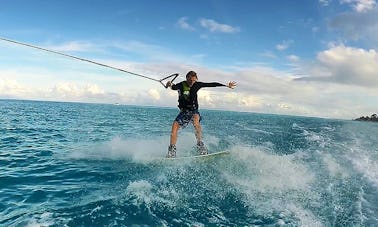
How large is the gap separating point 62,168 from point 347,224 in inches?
429

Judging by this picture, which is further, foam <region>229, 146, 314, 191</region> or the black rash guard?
the black rash guard

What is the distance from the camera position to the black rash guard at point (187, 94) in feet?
46.7

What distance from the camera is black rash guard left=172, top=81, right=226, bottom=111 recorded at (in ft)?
46.7

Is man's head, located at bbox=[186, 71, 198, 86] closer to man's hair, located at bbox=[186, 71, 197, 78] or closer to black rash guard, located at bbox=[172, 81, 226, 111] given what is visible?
man's hair, located at bbox=[186, 71, 197, 78]

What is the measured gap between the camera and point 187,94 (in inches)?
567

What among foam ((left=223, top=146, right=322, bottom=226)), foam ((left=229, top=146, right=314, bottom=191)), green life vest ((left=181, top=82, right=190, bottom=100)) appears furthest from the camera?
green life vest ((left=181, top=82, right=190, bottom=100))

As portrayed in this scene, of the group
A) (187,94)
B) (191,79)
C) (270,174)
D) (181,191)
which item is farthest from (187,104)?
(181,191)

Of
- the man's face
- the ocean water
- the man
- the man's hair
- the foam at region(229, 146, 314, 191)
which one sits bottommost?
the ocean water

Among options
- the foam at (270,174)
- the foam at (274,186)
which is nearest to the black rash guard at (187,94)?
the foam at (274,186)

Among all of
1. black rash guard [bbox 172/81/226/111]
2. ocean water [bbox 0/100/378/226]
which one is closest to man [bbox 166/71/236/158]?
black rash guard [bbox 172/81/226/111]

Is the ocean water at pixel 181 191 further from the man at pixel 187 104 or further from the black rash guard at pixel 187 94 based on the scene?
the black rash guard at pixel 187 94

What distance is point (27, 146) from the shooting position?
2023 centimetres

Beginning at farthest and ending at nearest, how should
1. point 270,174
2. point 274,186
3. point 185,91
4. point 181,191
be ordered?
point 185,91 → point 270,174 → point 274,186 → point 181,191

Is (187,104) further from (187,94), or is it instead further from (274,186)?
(274,186)
